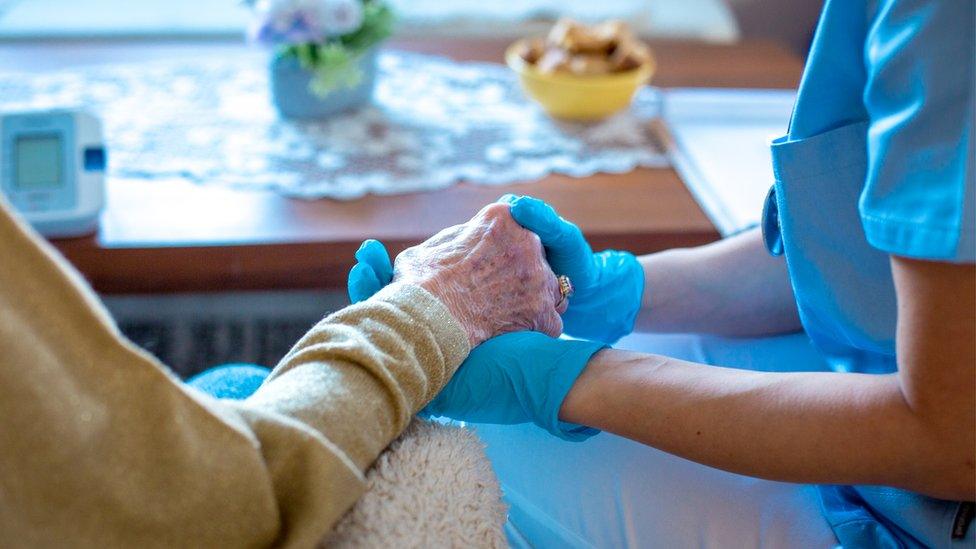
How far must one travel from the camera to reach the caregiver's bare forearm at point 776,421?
0.68 metres

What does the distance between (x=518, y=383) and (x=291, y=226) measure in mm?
562

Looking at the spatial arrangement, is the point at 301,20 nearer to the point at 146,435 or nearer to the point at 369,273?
the point at 369,273

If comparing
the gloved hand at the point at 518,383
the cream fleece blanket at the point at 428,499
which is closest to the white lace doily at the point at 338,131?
the gloved hand at the point at 518,383

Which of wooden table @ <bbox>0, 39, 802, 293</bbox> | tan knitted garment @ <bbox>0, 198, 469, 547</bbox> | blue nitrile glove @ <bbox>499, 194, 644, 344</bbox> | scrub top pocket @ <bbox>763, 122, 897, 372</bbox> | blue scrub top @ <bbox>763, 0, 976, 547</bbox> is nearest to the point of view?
tan knitted garment @ <bbox>0, 198, 469, 547</bbox>

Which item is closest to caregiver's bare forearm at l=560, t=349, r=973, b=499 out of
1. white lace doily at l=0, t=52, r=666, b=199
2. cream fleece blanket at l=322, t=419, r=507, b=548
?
cream fleece blanket at l=322, t=419, r=507, b=548

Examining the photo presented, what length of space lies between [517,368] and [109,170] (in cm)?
84

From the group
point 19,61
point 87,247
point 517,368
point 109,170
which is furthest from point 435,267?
point 19,61

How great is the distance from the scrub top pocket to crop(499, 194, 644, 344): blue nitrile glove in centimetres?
21

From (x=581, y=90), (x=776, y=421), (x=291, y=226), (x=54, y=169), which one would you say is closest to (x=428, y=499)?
(x=776, y=421)

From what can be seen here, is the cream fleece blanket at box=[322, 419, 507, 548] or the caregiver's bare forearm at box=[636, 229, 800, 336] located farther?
the caregiver's bare forearm at box=[636, 229, 800, 336]

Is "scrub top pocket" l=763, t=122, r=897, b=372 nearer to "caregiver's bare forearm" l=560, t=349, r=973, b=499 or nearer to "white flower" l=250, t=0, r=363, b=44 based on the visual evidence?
"caregiver's bare forearm" l=560, t=349, r=973, b=499

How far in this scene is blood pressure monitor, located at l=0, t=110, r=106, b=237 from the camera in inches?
48.6

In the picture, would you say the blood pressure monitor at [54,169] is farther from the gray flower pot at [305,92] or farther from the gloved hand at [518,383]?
the gloved hand at [518,383]

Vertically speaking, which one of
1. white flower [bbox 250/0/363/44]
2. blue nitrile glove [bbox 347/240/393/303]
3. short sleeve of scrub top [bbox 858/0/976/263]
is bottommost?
blue nitrile glove [bbox 347/240/393/303]
